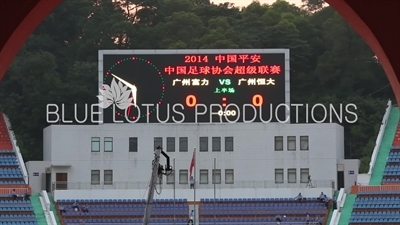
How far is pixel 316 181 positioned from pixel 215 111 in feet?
19.5

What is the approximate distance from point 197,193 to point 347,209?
6.51m

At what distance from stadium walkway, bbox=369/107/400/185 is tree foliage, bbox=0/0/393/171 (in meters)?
6.52

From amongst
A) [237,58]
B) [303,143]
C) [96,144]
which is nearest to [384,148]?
[303,143]

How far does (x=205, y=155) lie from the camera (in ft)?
161

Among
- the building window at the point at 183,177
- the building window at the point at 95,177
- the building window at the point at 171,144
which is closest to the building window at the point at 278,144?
the building window at the point at 183,177

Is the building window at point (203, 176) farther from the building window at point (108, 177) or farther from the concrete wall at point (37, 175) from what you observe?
the concrete wall at point (37, 175)

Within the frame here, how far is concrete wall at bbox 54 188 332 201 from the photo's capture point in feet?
159

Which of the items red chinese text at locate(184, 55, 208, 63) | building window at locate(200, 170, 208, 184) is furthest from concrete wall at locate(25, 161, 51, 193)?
red chinese text at locate(184, 55, 208, 63)

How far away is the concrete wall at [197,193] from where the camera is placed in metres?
48.4

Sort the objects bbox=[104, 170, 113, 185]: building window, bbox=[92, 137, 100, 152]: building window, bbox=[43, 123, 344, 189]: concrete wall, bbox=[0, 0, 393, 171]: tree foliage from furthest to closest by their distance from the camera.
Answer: bbox=[0, 0, 393, 171]: tree foliage
bbox=[104, 170, 113, 185]: building window
bbox=[92, 137, 100, 152]: building window
bbox=[43, 123, 344, 189]: concrete wall

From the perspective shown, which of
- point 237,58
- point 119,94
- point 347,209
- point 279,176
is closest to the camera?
point 119,94

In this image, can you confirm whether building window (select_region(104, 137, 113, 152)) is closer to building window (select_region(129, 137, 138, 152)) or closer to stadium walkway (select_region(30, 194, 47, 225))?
building window (select_region(129, 137, 138, 152))

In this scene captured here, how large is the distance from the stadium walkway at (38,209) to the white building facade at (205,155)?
118 centimetres

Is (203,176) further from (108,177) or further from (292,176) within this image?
(108,177)
